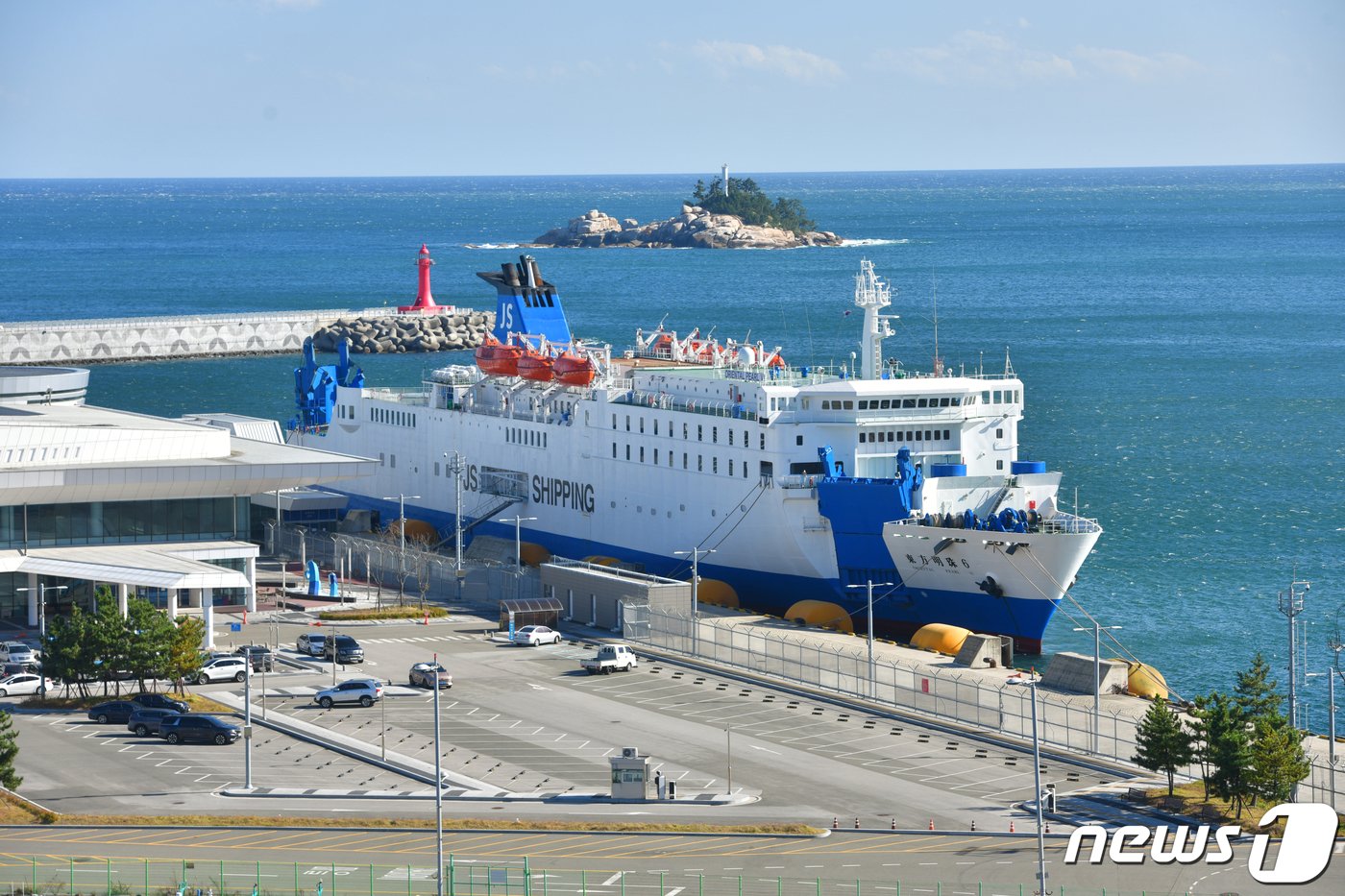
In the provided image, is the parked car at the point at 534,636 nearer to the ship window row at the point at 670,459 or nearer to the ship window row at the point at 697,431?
the ship window row at the point at 670,459

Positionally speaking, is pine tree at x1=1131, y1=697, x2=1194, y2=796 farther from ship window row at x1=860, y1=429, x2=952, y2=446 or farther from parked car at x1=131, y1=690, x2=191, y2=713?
parked car at x1=131, y1=690, x2=191, y2=713

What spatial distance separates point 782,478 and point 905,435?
4.52m

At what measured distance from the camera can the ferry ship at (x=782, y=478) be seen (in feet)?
217

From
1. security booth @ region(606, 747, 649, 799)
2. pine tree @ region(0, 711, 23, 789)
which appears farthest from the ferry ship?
pine tree @ region(0, 711, 23, 789)

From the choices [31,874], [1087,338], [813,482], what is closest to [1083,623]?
[813,482]

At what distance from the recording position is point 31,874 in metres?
Answer: 38.5

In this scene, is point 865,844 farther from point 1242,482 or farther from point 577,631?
point 1242,482

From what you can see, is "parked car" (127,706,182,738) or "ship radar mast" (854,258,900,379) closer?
"parked car" (127,706,182,738)

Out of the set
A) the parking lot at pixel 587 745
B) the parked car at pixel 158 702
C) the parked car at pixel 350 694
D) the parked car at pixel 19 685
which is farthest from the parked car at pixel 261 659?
the parked car at pixel 19 685

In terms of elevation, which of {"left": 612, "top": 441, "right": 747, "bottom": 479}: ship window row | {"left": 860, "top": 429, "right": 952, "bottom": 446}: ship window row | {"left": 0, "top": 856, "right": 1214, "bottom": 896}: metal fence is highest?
{"left": 860, "top": 429, "right": 952, "bottom": 446}: ship window row

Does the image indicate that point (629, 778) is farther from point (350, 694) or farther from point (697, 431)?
point (697, 431)

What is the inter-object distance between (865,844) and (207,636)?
28.4 m

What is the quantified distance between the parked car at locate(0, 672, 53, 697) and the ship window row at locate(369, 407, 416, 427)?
3572cm

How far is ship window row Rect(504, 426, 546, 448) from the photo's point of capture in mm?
84137
